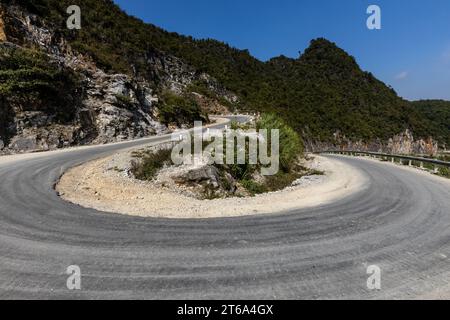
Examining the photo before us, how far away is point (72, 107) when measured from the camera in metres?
27.0

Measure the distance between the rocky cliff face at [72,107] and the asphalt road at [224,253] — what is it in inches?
647

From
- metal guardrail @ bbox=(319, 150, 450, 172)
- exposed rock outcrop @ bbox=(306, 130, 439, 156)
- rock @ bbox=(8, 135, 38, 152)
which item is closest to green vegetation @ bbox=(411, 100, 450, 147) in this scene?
exposed rock outcrop @ bbox=(306, 130, 439, 156)

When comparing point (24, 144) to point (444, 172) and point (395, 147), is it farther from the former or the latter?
point (395, 147)

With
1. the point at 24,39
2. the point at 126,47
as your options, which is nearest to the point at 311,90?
the point at 126,47

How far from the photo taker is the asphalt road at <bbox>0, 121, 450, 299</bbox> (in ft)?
14.8

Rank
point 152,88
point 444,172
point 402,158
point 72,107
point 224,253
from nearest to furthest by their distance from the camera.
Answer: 1. point 224,253
2. point 444,172
3. point 402,158
4. point 72,107
5. point 152,88

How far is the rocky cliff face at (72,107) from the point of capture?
23219 millimetres

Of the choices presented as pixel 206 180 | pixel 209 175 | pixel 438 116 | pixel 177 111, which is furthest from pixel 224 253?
pixel 438 116

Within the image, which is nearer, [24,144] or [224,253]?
[224,253]

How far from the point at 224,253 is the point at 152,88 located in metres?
41.8

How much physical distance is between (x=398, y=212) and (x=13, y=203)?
11097 mm

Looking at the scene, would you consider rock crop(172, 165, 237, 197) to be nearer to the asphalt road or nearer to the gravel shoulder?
the gravel shoulder

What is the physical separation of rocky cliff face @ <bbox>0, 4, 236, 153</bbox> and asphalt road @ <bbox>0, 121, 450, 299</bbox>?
1643 cm

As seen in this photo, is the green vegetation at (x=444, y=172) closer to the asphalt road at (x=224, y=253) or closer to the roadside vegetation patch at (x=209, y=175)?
the roadside vegetation patch at (x=209, y=175)
